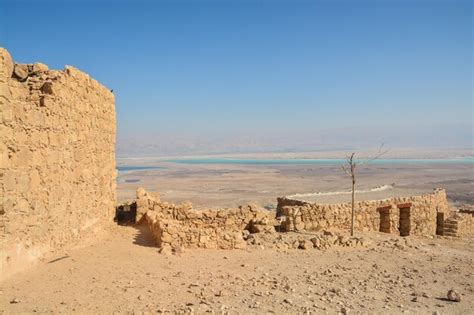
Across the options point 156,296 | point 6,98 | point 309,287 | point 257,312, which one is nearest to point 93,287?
point 156,296

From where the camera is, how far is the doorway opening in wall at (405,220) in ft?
58.8

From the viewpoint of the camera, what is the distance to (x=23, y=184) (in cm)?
700

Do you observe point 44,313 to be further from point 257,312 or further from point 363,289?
point 363,289

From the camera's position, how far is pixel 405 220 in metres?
18.1

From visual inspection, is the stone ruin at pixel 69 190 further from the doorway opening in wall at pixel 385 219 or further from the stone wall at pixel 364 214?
the doorway opening in wall at pixel 385 219

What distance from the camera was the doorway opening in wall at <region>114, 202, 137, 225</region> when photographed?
12.9m

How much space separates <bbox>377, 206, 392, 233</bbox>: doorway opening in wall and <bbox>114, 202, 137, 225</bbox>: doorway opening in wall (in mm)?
9869

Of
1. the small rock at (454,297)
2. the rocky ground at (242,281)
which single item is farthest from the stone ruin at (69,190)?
the small rock at (454,297)

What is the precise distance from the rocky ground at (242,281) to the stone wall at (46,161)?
1.51 feet

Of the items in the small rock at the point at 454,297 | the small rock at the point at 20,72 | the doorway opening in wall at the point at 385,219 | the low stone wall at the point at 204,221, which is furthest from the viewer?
the doorway opening in wall at the point at 385,219

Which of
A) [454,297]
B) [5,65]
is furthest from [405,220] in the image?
[5,65]

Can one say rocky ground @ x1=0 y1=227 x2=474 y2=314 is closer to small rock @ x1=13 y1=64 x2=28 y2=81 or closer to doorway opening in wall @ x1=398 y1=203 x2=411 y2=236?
small rock @ x1=13 y1=64 x2=28 y2=81

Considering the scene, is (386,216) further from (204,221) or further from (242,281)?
(242,281)

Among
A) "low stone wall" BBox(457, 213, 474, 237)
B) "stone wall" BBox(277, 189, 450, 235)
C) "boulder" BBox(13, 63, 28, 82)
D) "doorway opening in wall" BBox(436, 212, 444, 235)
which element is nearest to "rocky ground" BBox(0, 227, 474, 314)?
"stone wall" BBox(277, 189, 450, 235)
